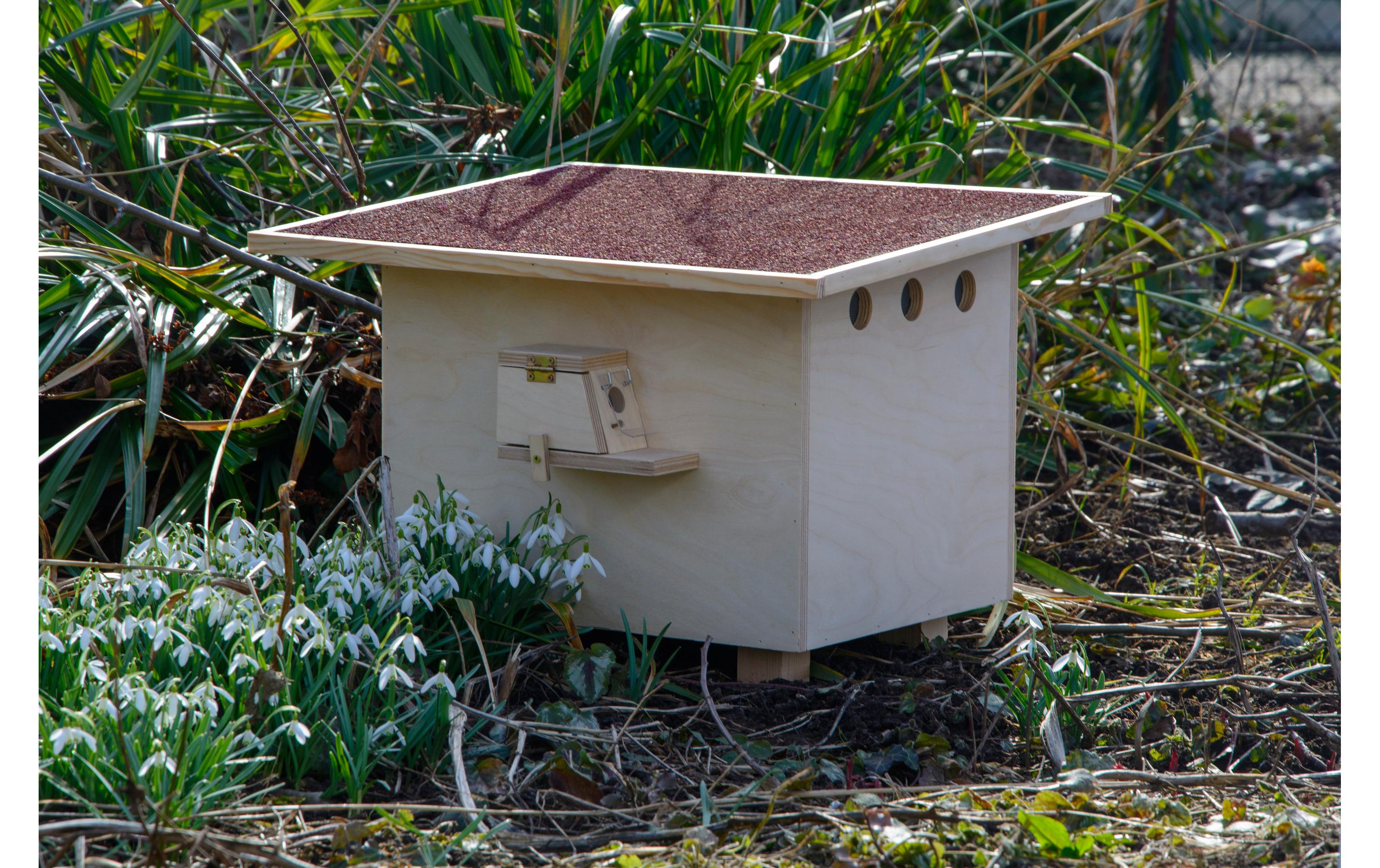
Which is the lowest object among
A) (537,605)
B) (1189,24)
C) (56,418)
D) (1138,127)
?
(537,605)

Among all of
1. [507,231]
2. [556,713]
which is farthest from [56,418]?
[556,713]

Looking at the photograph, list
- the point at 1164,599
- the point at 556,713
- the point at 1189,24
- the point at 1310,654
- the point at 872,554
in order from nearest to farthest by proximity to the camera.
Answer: the point at 556,713
the point at 872,554
the point at 1310,654
the point at 1164,599
the point at 1189,24

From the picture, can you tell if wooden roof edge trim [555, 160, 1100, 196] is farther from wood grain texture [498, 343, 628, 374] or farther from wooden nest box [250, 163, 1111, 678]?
wood grain texture [498, 343, 628, 374]

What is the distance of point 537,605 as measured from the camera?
273 centimetres

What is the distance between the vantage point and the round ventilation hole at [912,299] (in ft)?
8.82

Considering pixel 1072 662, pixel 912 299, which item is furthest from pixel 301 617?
pixel 1072 662

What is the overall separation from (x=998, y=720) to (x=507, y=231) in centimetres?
128

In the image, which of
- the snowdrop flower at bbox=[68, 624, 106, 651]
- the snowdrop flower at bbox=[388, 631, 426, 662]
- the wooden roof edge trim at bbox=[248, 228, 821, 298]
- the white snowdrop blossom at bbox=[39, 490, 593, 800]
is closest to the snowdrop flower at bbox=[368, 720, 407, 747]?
the white snowdrop blossom at bbox=[39, 490, 593, 800]

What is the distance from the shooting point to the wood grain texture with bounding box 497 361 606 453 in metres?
2.54

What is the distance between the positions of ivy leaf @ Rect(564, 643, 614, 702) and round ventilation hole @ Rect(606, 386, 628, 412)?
43cm

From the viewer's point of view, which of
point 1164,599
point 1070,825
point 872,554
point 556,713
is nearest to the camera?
point 1070,825

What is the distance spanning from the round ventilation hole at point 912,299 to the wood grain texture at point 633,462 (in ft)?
1.64

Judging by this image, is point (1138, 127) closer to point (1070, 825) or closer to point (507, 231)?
point (507, 231)

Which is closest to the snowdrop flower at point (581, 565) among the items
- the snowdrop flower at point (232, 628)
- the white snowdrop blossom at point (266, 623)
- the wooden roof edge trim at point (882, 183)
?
the white snowdrop blossom at point (266, 623)
